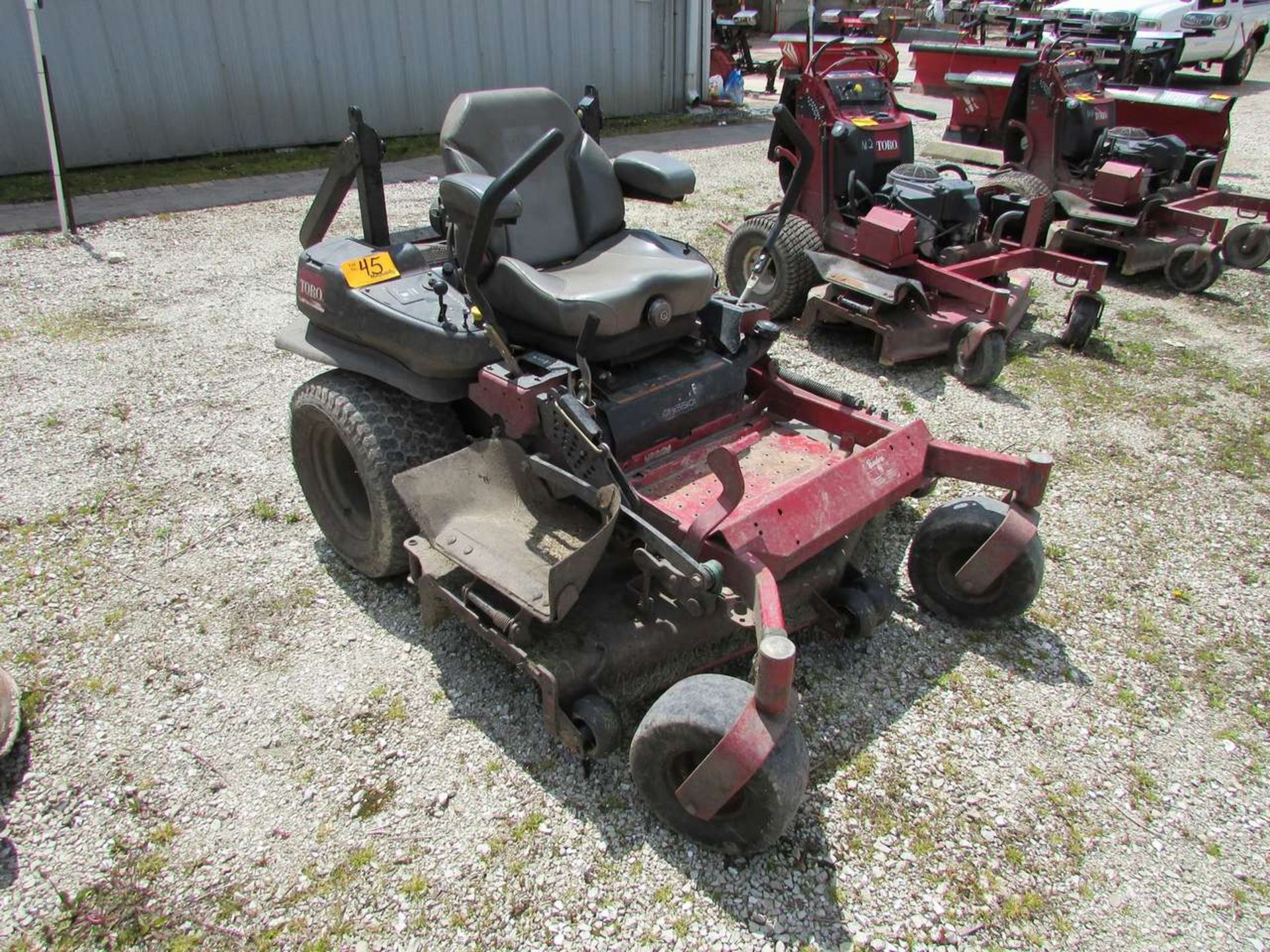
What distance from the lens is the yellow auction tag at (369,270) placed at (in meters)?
3.08

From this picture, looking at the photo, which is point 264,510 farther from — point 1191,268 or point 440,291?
point 1191,268

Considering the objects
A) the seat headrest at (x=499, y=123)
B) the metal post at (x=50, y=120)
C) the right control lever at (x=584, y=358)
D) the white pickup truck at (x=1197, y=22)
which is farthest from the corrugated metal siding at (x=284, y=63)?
the right control lever at (x=584, y=358)

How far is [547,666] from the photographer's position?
255 cm

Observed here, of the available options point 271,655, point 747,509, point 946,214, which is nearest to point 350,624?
point 271,655

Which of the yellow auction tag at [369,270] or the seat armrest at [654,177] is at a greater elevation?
the seat armrest at [654,177]

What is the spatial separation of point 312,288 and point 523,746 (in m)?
1.77

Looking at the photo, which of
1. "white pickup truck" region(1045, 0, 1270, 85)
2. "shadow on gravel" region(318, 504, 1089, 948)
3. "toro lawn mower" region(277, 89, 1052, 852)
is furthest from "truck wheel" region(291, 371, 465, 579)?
"white pickup truck" region(1045, 0, 1270, 85)

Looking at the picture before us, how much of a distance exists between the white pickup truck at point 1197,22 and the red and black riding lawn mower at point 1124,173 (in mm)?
3017

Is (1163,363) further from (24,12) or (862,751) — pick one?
(24,12)

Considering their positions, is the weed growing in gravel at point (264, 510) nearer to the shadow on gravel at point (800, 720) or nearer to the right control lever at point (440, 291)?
the shadow on gravel at point (800, 720)

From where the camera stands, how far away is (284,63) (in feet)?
32.6

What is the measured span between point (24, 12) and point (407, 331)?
8.36 metres

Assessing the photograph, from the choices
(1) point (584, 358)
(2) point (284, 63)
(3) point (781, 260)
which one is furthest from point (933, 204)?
(2) point (284, 63)

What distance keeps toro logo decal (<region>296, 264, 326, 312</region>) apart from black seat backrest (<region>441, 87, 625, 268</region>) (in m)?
0.62
